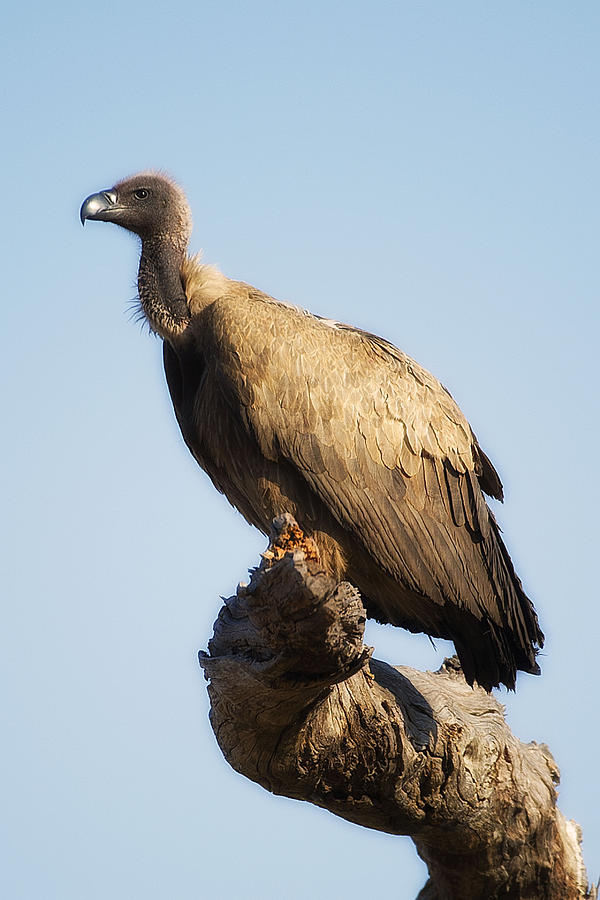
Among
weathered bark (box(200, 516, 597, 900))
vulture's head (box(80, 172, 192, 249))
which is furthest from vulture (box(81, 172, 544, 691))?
weathered bark (box(200, 516, 597, 900))

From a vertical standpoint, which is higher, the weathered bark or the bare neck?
the bare neck

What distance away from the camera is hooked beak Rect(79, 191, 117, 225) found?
24.8ft

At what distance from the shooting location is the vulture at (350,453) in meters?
6.45

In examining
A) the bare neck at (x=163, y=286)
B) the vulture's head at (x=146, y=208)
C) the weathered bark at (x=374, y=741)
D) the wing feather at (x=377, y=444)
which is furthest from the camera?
the vulture's head at (x=146, y=208)

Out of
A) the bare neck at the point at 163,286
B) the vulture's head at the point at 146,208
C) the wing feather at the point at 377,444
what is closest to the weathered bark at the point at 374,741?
the wing feather at the point at 377,444

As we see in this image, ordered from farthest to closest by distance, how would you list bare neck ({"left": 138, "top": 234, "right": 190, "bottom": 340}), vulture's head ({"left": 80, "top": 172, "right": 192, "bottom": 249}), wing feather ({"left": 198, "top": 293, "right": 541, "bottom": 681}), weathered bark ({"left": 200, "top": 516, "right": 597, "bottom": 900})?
vulture's head ({"left": 80, "top": 172, "right": 192, "bottom": 249}) < bare neck ({"left": 138, "top": 234, "right": 190, "bottom": 340}) < wing feather ({"left": 198, "top": 293, "right": 541, "bottom": 681}) < weathered bark ({"left": 200, "top": 516, "right": 597, "bottom": 900})

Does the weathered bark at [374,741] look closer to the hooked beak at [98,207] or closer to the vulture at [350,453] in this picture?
the vulture at [350,453]

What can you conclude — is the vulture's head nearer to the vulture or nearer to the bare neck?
the bare neck

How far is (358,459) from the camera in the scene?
657 centimetres

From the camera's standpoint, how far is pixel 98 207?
24.9ft

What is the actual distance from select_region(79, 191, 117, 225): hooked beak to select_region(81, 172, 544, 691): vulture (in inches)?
22.4

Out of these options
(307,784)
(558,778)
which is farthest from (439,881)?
(307,784)

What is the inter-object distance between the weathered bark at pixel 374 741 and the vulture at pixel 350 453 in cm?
53

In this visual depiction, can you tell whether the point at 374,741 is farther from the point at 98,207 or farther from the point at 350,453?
the point at 98,207
